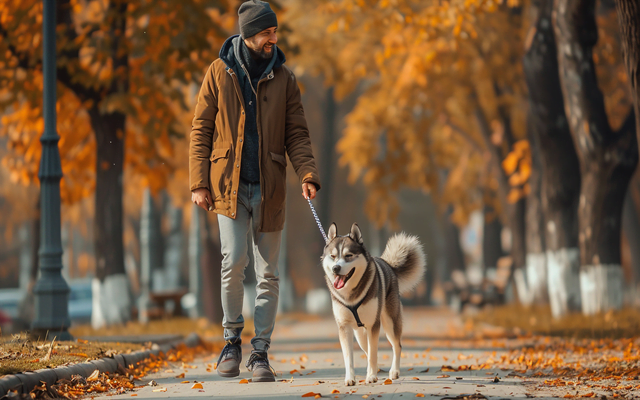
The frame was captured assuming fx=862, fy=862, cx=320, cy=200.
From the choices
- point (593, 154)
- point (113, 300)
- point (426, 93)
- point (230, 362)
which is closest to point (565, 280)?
point (593, 154)

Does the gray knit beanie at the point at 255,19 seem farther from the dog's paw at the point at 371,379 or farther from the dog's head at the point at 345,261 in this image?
the dog's paw at the point at 371,379

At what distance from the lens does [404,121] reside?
23781 millimetres

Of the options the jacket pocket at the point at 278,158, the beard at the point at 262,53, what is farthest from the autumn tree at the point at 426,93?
the jacket pocket at the point at 278,158

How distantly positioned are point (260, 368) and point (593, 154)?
8.32m

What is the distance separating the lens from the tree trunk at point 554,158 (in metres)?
14.9

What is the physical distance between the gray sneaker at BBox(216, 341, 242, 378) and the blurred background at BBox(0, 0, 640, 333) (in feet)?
16.2

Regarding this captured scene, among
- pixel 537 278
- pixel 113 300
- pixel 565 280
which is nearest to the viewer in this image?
pixel 113 300

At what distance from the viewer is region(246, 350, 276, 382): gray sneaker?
21.6 feet

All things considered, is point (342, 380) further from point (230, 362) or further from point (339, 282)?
point (339, 282)

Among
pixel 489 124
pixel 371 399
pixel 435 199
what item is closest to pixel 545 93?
pixel 489 124

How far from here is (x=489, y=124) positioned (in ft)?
69.2

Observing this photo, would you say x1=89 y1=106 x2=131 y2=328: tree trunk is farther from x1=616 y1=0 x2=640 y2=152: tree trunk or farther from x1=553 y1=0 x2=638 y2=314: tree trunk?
x1=616 y1=0 x2=640 y2=152: tree trunk

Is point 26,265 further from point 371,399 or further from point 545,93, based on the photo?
point 371,399

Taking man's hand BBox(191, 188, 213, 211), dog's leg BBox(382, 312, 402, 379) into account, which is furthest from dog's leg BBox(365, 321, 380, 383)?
man's hand BBox(191, 188, 213, 211)
